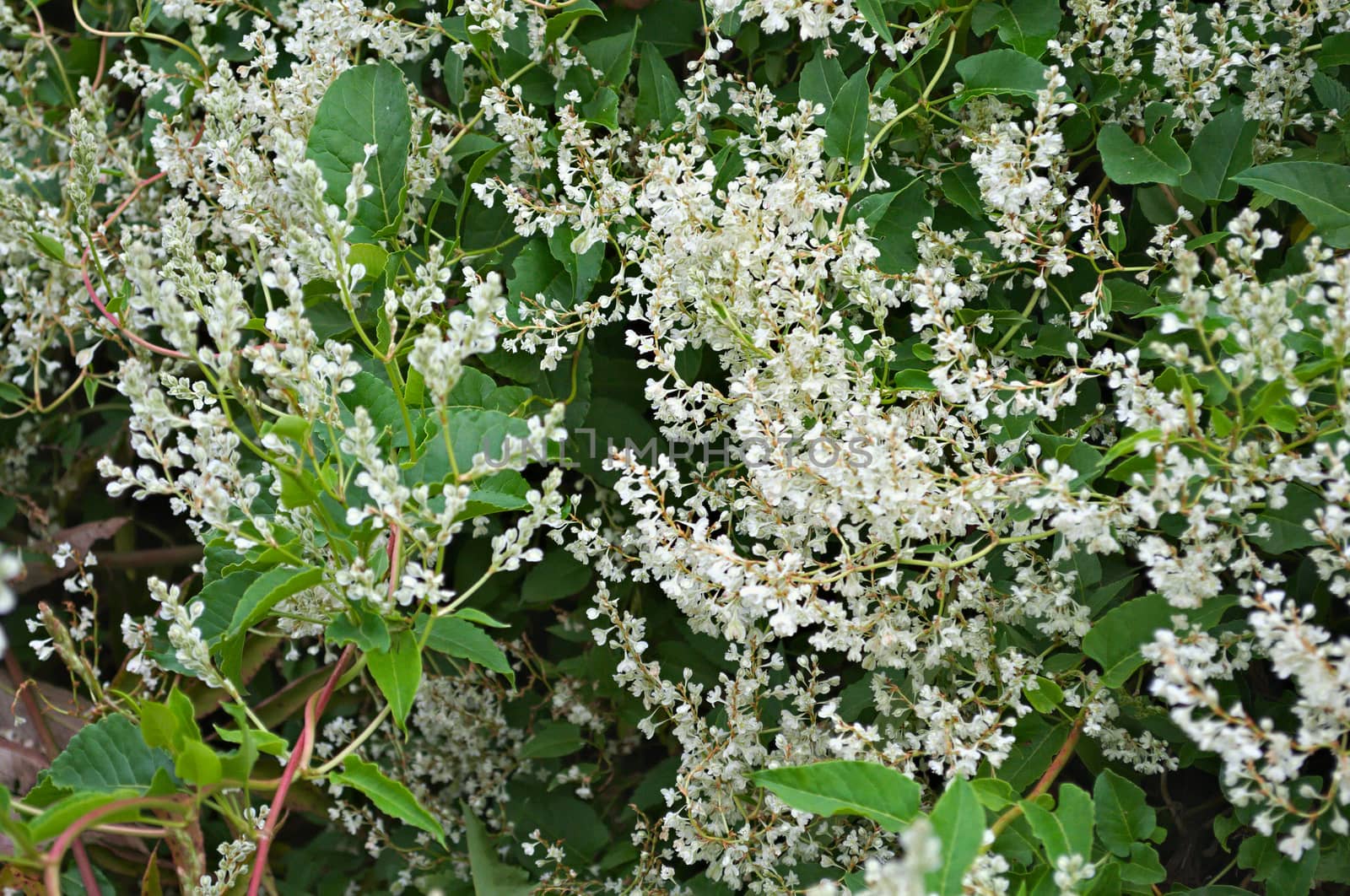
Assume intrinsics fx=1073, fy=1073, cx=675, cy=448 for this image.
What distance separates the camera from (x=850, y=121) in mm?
1111

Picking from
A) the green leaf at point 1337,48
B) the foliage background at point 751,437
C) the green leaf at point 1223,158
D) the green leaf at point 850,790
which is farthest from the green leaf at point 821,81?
the green leaf at point 850,790

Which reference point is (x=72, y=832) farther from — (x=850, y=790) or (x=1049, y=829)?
(x=1049, y=829)

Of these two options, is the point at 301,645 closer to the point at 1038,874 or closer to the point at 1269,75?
the point at 1038,874

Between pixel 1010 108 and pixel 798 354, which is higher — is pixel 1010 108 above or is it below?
above

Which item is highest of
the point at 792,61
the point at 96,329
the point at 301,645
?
the point at 792,61

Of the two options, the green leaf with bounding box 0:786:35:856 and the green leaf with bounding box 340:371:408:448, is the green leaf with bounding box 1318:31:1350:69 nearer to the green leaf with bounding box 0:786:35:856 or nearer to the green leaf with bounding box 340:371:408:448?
the green leaf with bounding box 340:371:408:448

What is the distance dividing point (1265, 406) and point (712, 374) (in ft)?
2.08

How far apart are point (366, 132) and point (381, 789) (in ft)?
2.29

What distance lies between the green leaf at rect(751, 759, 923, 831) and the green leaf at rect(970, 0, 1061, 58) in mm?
774

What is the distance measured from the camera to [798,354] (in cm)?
97

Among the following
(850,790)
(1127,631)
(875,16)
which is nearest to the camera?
(850,790)

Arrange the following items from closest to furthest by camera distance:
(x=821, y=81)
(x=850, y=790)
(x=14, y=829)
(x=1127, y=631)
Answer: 1. (x=14, y=829)
2. (x=850, y=790)
3. (x=1127, y=631)
4. (x=821, y=81)

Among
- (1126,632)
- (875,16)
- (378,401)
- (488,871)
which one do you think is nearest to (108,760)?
(378,401)

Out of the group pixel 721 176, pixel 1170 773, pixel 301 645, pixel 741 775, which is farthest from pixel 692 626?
pixel 301 645
